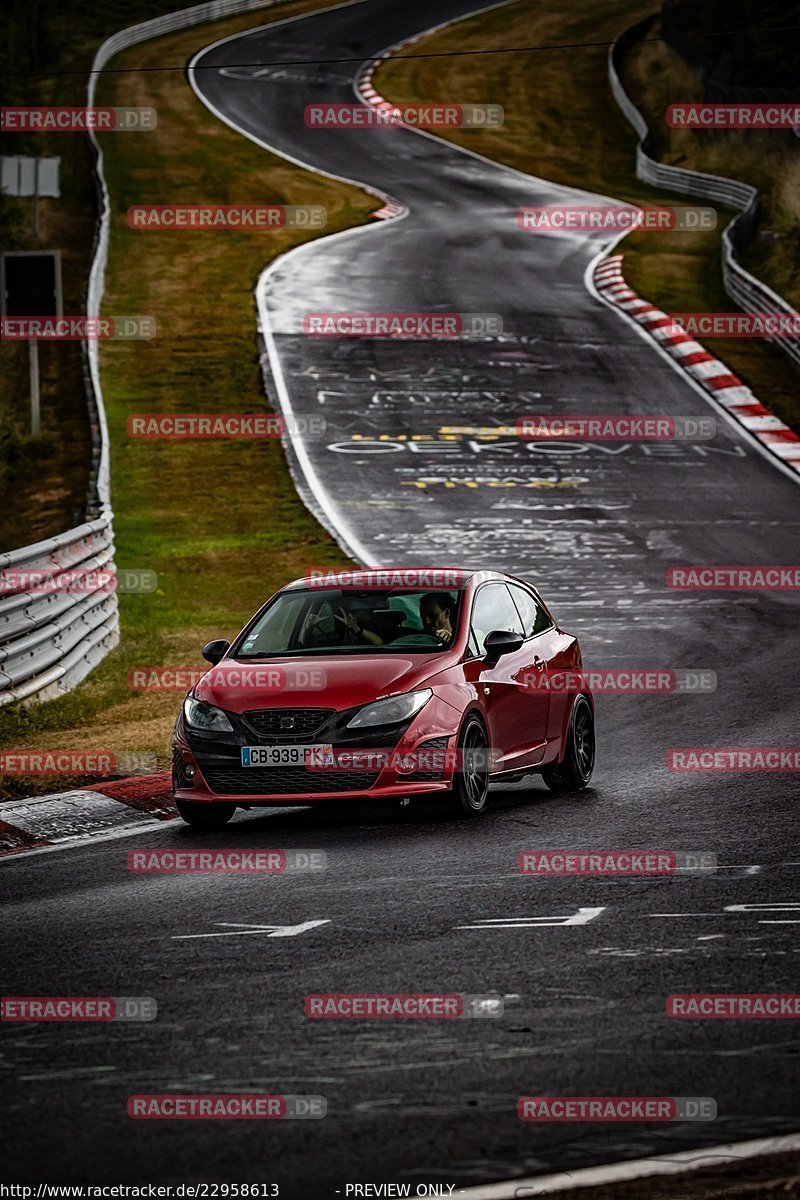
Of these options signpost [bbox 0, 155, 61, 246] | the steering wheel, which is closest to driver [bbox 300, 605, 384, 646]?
the steering wheel

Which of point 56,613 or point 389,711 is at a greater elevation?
point 389,711

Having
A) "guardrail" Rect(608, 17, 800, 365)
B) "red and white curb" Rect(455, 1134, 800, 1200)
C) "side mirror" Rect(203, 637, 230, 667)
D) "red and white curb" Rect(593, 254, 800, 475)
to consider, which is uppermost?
"red and white curb" Rect(455, 1134, 800, 1200)

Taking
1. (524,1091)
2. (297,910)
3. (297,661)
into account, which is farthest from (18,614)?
(524,1091)

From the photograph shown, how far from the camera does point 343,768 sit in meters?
10.3

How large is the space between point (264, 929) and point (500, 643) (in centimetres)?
379

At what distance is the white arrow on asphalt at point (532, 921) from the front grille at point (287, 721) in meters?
2.68

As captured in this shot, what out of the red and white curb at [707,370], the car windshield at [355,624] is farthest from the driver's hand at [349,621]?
the red and white curb at [707,370]

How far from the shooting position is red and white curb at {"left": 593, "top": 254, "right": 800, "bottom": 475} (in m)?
29.3

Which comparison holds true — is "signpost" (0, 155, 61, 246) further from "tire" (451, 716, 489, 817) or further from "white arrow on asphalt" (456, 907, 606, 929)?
"white arrow on asphalt" (456, 907, 606, 929)

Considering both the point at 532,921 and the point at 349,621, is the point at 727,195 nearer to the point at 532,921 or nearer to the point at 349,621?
the point at 349,621

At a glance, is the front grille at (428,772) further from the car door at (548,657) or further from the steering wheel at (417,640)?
the car door at (548,657)

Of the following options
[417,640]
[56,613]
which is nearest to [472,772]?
[417,640]

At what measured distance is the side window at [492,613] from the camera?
11.6 m

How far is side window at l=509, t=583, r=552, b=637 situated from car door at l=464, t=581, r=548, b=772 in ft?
0.75
